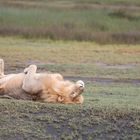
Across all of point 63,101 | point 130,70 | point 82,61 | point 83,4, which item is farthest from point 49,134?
point 83,4

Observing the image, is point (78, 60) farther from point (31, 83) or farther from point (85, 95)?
point (31, 83)

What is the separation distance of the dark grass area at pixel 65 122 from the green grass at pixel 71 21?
625 inches

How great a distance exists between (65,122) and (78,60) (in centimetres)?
1115

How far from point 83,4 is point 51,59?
13.5 meters

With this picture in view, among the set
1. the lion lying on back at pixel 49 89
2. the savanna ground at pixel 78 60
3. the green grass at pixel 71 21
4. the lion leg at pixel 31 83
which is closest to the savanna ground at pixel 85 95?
the savanna ground at pixel 78 60

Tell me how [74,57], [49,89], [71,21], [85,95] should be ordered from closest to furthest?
Result: [49,89] → [85,95] → [74,57] → [71,21]

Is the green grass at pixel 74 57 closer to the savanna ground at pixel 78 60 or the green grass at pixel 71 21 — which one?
the savanna ground at pixel 78 60

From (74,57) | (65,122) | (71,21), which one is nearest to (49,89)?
(65,122)

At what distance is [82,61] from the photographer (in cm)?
1778

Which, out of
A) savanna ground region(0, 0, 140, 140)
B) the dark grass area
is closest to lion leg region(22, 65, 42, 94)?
savanna ground region(0, 0, 140, 140)

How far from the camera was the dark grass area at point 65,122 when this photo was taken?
663cm

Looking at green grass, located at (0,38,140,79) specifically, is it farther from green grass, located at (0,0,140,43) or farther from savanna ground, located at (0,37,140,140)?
green grass, located at (0,0,140,43)

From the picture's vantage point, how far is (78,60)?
58.8 ft

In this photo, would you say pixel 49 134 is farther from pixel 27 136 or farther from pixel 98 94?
pixel 98 94
